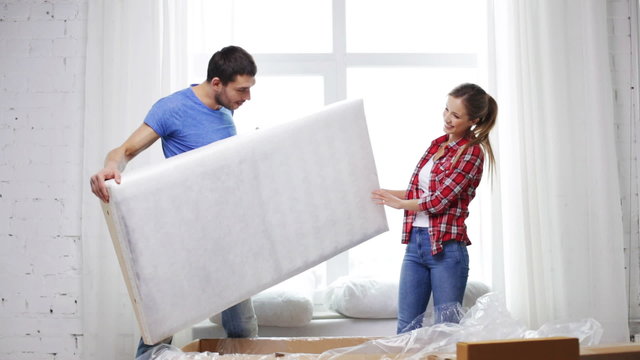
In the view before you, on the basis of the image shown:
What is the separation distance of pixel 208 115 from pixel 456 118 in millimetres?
758

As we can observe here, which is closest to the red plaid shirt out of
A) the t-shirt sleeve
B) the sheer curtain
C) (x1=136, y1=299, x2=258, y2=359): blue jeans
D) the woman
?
the woman

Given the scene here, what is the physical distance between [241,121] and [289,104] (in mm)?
260

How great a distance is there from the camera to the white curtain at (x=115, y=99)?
2541 millimetres

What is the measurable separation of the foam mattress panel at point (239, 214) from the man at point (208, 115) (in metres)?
0.28

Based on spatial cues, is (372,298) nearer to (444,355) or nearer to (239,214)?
(239,214)

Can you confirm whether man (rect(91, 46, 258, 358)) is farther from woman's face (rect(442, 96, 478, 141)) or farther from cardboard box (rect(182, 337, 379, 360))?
woman's face (rect(442, 96, 478, 141))

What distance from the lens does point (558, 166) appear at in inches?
105

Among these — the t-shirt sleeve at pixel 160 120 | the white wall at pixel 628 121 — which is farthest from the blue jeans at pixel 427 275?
the white wall at pixel 628 121

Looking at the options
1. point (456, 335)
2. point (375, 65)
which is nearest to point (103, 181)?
point (456, 335)

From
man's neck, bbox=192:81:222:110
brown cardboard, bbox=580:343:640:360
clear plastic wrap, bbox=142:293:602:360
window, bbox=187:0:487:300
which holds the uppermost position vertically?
window, bbox=187:0:487:300

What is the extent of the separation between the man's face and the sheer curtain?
1.43m

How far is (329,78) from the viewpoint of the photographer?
2.83 metres

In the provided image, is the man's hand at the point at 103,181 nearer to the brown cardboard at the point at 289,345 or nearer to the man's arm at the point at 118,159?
the man's arm at the point at 118,159

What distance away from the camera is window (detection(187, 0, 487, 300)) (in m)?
2.83
